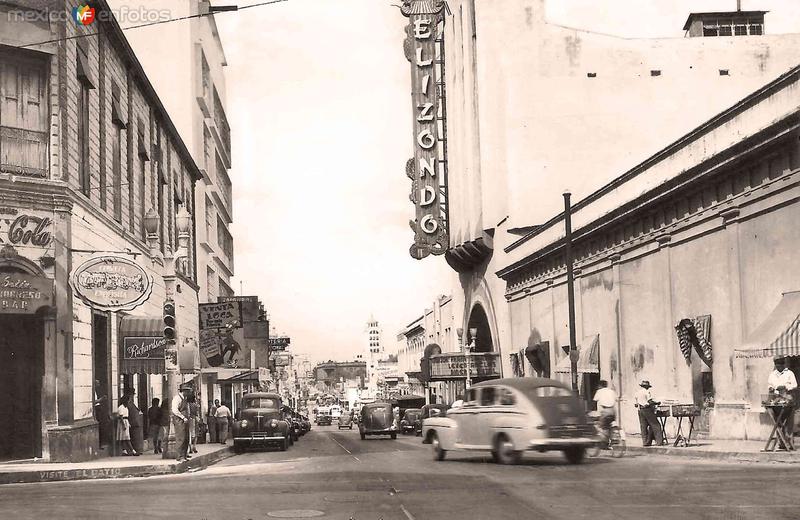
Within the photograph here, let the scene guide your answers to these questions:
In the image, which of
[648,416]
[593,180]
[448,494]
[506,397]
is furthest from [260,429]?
[593,180]

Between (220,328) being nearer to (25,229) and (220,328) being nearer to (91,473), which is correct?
(25,229)

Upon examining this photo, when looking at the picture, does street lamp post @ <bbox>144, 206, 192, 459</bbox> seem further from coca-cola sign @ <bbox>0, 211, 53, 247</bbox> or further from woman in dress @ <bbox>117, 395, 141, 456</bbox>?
coca-cola sign @ <bbox>0, 211, 53, 247</bbox>

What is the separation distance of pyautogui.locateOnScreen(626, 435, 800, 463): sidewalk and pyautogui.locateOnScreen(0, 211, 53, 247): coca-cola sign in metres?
15.4

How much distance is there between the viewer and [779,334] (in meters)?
21.7

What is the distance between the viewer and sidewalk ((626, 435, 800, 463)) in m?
19.2

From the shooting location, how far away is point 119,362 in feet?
105

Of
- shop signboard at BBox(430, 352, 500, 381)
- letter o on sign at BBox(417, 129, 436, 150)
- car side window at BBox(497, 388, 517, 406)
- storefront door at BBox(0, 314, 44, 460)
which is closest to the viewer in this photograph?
car side window at BBox(497, 388, 517, 406)

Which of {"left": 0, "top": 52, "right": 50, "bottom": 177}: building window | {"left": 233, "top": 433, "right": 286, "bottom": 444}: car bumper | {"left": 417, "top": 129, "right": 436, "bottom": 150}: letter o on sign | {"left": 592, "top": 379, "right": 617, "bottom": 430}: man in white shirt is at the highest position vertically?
{"left": 417, "top": 129, "right": 436, "bottom": 150}: letter o on sign

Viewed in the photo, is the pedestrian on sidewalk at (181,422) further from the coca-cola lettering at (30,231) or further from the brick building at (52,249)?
the coca-cola lettering at (30,231)

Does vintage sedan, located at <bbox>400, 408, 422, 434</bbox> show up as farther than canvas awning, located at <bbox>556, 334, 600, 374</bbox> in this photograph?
Yes

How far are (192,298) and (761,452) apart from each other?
116 ft

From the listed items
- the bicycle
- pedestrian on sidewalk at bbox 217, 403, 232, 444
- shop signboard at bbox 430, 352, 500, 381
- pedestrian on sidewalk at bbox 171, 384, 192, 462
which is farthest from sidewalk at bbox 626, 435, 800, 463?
shop signboard at bbox 430, 352, 500, 381

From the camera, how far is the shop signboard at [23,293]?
2384cm

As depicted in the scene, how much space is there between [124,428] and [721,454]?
17.1 metres
